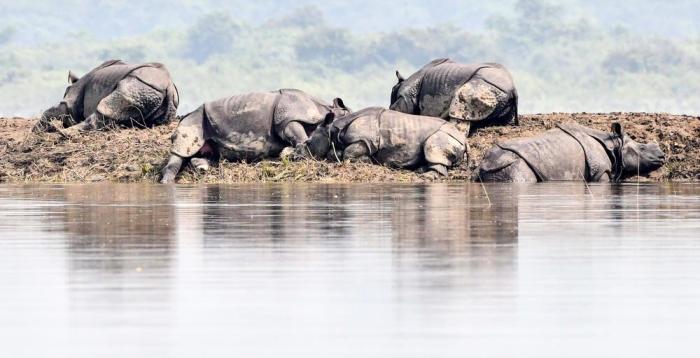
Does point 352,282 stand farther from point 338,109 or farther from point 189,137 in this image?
point 338,109

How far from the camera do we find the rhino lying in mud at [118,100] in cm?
3067

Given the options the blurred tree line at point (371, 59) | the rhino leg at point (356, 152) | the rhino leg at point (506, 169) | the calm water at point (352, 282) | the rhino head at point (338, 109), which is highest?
the blurred tree line at point (371, 59)

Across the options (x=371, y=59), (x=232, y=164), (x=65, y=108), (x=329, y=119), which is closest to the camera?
(x=232, y=164)

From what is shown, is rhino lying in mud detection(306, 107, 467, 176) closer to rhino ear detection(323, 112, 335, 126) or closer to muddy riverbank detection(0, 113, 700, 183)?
muddy riverbank detection(0, 113, 700, 183)

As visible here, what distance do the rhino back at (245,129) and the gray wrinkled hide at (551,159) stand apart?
394 centimetres

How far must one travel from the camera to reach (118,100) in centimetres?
3067

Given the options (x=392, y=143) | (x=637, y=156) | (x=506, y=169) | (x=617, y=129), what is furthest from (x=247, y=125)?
(x=637, y=156)

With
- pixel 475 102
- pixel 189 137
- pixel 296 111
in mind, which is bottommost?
pixel 189 137

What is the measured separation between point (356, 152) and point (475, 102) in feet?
10.3

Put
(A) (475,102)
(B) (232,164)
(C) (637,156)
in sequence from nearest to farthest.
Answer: (C) (637,156) < (B) (232,164) < (A) (475,102)

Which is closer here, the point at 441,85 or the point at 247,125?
the point at 247,125

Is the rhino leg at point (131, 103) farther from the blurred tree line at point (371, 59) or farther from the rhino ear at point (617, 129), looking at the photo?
the blurred tree line at point (371, 59)

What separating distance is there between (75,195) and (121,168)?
5.95m

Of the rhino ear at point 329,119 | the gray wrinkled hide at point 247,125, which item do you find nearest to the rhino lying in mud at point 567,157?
the rhino ear at point 329,119
